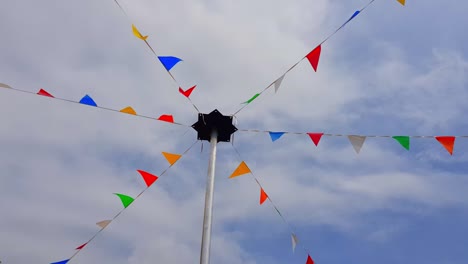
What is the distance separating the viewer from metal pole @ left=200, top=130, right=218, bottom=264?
6.02m

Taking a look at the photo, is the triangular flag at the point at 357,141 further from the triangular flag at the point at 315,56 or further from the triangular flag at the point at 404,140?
the triangular flag at the point at 315,56

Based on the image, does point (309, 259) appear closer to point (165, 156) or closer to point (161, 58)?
point (165, 156)

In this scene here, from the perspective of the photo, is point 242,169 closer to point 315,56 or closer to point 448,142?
point 315,56

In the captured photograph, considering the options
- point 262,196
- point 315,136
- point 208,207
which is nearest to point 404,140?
point 315,136

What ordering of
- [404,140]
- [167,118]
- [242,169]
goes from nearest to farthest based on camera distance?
[404,140] → [167,118] → [242,169]

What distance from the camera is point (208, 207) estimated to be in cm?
633

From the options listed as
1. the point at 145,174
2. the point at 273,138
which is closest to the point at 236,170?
the point at 273,138

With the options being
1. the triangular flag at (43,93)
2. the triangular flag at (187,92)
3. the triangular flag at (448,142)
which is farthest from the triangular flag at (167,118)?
the triangular flag at (448,142)

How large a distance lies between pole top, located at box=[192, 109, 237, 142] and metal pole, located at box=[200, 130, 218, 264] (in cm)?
10

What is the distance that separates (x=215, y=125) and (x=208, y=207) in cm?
138

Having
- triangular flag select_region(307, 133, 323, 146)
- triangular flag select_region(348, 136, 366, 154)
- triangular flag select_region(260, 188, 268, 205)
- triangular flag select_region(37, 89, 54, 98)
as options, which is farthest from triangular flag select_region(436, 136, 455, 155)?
triangular flag select_region(37, 89, 54, 98)

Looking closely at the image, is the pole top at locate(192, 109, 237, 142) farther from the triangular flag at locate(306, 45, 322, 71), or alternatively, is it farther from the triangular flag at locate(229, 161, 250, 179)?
the triangular flag at locate(306, 45, 322, 71)

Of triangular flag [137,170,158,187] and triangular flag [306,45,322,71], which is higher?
triangular flag [306,45,322,71]

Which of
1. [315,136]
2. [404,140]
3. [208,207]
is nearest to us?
[208,207]
